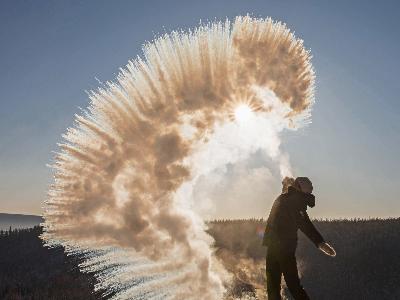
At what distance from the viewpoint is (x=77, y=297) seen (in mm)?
42969

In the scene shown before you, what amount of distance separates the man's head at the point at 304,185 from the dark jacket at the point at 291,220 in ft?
0.32

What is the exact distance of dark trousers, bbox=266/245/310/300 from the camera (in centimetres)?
873

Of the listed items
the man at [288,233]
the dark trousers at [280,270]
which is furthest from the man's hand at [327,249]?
the dark trousers at [280,270]

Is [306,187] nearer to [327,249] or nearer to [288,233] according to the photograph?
[288,233]

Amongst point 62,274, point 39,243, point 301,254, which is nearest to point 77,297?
point 62,274

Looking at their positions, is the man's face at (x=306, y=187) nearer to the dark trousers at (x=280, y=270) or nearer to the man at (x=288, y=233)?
the man at (x=288, y=233)

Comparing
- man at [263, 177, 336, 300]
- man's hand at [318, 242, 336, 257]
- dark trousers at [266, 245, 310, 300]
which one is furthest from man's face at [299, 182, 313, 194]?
dark trousers at [266, 245, 310, 300]

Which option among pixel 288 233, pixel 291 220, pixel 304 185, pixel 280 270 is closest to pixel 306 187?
pixel 304 185

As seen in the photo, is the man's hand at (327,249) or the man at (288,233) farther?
the man at (288,233)

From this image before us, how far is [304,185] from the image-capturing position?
9.11 metres

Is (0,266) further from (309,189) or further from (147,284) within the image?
(309,189)

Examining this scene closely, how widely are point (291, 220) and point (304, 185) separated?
71 cm

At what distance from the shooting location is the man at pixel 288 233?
8875mm

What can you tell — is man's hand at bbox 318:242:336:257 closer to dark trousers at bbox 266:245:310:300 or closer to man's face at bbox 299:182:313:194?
dark trousers at bbox 266:245:310:300
